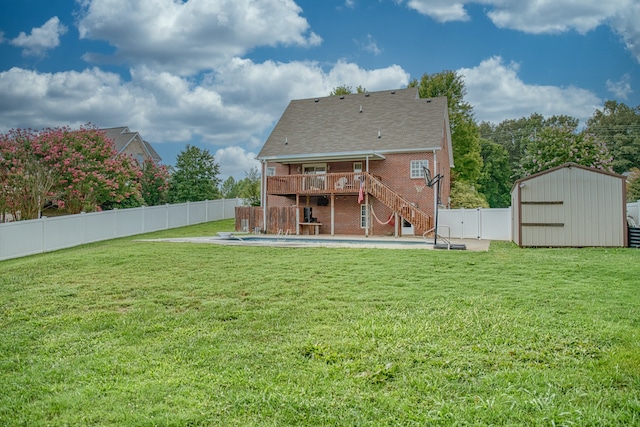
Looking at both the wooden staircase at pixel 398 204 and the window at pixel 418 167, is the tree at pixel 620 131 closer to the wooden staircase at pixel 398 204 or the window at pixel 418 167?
the window at pixel 418 167

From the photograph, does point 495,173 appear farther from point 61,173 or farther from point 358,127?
point 61,173

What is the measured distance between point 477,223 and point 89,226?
58.1 feet

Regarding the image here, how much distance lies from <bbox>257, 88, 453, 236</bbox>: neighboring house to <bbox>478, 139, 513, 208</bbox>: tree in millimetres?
22653

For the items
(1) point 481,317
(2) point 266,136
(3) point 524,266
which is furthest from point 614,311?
(2) point 266,136

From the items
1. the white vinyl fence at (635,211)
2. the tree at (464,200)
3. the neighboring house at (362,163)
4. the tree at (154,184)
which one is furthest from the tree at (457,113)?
the tree at (154,184)

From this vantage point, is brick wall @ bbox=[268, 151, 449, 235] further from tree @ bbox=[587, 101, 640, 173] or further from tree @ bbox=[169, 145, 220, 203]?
tree @ bbox=[587, 101, 640, 173]

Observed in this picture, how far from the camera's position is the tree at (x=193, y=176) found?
3200 cm

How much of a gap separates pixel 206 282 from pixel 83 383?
15.3 ft

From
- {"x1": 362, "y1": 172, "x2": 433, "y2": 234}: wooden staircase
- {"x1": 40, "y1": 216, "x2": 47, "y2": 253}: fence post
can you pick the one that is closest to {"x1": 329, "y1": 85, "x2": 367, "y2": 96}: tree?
{"x1": 362, "y1": 172, "x2": 433, "y2": 234}: wooden staircase

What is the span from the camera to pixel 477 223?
20078 millimetres

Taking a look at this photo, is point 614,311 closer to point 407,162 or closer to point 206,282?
point 206,282

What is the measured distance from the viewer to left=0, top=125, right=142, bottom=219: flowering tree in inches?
827

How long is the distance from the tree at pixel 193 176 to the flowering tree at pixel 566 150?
71.0 feet

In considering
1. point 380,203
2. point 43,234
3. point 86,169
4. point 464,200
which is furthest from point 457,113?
point 43,234
